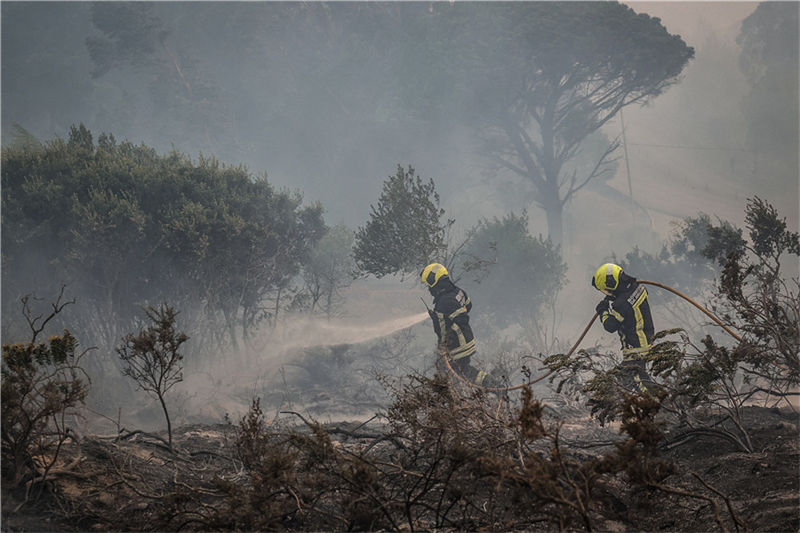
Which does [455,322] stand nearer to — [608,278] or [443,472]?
[608,278]

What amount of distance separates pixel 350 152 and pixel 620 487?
146 feet

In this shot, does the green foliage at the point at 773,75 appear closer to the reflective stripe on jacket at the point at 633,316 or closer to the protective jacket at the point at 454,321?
the reflective stripe on jacket at the point at 633,316

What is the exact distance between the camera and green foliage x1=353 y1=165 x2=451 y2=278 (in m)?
13.8

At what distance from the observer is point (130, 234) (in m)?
13.2

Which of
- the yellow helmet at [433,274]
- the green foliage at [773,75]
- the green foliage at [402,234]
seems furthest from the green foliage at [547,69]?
the green foliage at [773,75]

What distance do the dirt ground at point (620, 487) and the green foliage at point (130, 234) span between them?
8.89 meters

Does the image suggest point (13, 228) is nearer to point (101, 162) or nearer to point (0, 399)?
point (101, 162)

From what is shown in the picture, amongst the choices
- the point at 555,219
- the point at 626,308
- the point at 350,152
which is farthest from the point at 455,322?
the point at 350,152

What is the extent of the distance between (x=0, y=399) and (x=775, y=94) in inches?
2942

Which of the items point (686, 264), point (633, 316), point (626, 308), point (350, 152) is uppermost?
point (350, 152)

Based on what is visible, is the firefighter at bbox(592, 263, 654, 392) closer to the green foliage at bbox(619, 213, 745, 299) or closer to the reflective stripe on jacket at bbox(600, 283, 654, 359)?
the reflective stripe on jacket at bbox(600, 283, 654, 359)

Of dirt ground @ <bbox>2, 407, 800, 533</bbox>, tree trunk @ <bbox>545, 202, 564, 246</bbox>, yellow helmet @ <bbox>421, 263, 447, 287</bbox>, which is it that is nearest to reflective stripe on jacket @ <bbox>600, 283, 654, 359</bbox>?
dirt ground @ <bbox>2, 407, 800, 533</bbox>

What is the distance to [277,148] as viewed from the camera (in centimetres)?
4869

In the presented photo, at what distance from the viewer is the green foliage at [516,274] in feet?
71.5
